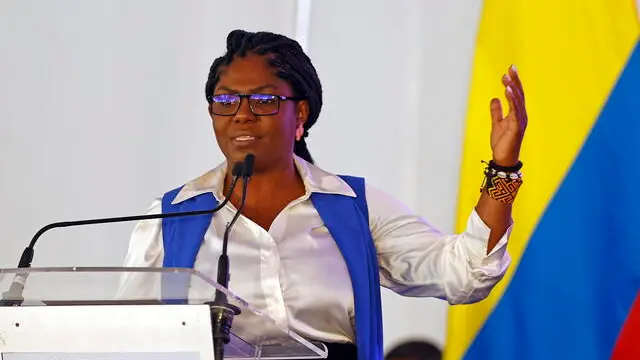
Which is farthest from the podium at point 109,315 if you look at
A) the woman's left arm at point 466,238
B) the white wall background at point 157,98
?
the white wall background at point 157,98

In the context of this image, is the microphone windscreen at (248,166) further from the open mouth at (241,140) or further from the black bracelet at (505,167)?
the black bracelet at (505,167)

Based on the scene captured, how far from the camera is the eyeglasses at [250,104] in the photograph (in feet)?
7.20

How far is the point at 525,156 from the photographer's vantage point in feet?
9.09

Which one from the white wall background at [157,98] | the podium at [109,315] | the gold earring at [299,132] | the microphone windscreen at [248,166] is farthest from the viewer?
the white wall background at [157,98]

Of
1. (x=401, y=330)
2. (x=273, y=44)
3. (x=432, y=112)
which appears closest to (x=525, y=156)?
(x=432, y=112)

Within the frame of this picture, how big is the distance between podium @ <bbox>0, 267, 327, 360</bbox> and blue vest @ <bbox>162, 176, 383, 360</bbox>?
0.60 meters

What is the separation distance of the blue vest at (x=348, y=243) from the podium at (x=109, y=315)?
601mm

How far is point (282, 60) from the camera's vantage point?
7.48 feet

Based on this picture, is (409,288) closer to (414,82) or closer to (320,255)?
(320,255)

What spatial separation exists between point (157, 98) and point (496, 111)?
155 cm

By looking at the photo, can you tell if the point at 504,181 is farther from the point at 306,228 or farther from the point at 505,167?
the point at 306,228

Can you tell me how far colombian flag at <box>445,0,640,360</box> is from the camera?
2596mm

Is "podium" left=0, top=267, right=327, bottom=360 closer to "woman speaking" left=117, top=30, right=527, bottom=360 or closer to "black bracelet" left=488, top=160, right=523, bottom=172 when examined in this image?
"woman speaking" left=117, top=30, right=527, bottom=360

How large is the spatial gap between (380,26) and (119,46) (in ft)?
2.81
